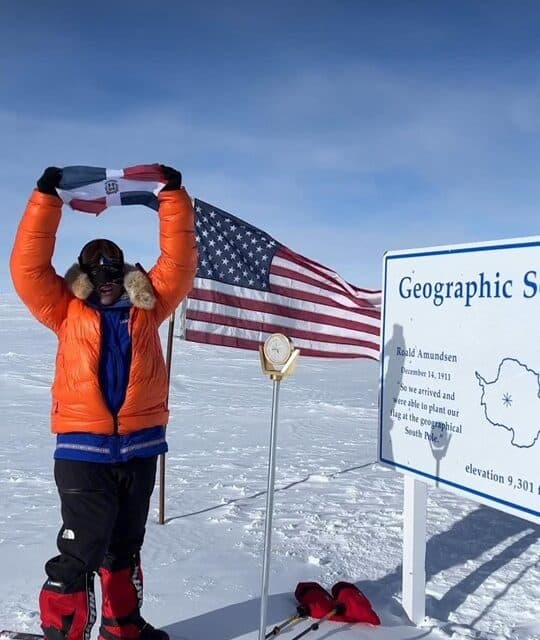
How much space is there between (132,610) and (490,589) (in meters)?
2.48

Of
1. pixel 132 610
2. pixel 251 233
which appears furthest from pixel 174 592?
pixel 251 233

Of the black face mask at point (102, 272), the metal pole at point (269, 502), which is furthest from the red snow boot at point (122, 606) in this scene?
the black face mask at point (102, 272)

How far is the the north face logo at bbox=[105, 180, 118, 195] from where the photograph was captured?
3.37m

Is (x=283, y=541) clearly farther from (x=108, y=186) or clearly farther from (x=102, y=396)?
(x=108, y=186)

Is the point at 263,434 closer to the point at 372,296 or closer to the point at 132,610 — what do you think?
the point at 372,296

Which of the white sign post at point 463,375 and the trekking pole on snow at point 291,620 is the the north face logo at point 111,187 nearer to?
the white sign post at point 463,375

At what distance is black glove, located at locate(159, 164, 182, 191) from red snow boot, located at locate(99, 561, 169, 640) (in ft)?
5.93

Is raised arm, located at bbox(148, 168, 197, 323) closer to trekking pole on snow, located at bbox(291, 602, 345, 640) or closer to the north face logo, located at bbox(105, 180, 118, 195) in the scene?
the north face logo, located at bbox(105, 180, 118, 195)

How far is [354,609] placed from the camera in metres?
3.59

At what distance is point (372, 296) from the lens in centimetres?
607

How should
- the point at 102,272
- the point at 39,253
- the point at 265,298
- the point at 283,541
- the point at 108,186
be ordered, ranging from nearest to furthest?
the point at 39,253 → the point at 102,272 → the point at 108,186 → the point at 283,541 → the point at 265,298

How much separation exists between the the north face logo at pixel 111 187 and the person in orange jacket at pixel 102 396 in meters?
0.35

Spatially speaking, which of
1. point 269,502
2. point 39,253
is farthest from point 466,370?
point 39,253

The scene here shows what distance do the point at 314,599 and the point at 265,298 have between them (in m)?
2.90
